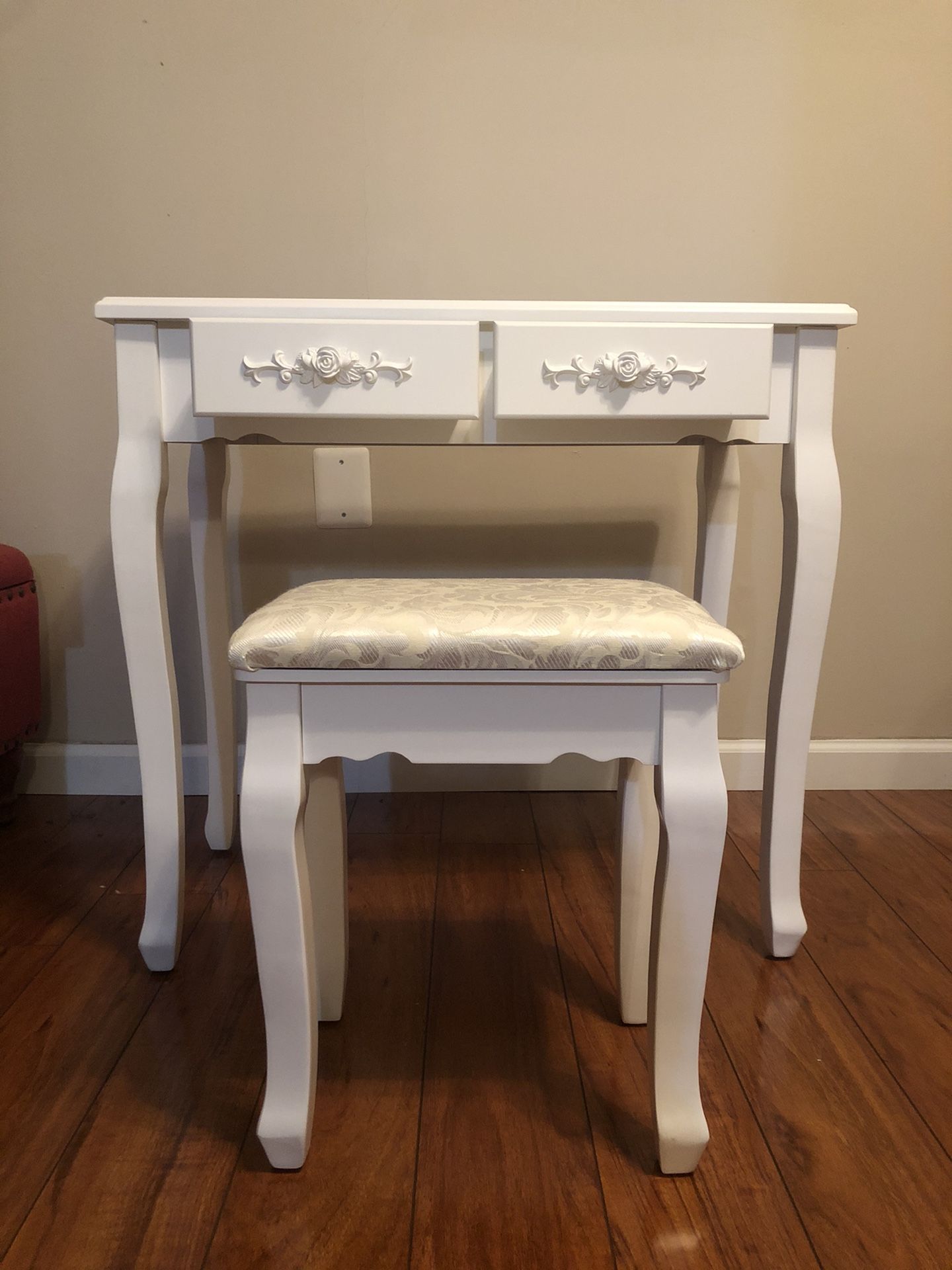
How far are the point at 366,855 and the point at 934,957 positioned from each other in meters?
0.76

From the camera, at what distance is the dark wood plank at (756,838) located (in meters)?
1.34

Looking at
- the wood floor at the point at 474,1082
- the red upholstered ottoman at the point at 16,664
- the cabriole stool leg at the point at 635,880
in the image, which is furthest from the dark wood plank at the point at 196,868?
the cabriole stool leg at the point at 635,880

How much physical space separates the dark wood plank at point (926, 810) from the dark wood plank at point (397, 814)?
0.77 metres

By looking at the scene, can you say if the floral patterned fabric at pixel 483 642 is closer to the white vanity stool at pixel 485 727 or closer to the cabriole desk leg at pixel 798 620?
the white vanity stool at pixel 485 727

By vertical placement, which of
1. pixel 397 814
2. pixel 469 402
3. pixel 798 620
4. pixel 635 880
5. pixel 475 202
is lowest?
pixel 397 814

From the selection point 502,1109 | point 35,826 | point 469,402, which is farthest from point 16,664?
point 502,1109

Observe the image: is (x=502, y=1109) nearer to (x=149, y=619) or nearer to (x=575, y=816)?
(x=149, y=619)

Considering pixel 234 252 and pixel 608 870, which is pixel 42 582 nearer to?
pixel 234 252

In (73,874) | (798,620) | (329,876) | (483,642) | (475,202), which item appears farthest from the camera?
(475,202)

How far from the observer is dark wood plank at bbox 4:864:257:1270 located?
0.68 m

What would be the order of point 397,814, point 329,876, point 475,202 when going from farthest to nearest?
1. point 397,814
2. point 475,202
3. point 329,876

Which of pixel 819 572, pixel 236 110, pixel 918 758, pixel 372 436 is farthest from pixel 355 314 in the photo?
pixel 918 758

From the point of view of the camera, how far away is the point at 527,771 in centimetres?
159

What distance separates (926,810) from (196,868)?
1.18m
